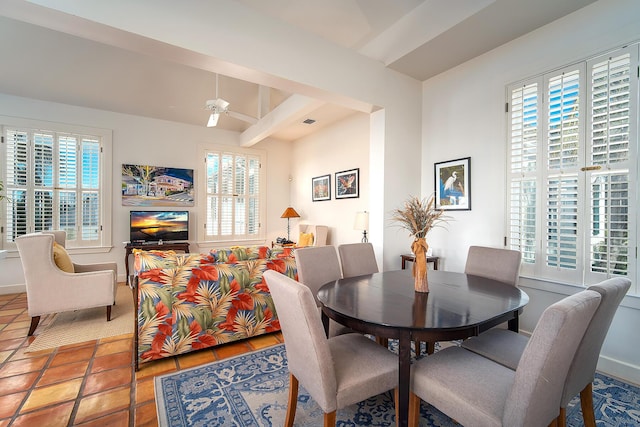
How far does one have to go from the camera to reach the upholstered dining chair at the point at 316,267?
230 centimetres

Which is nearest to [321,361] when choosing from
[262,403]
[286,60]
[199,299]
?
[262,403]

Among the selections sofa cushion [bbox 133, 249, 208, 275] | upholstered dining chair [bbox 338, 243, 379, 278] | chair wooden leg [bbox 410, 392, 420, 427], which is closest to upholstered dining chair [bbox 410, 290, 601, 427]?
chair wooden leg [bbox 410, 392, 420, 427]

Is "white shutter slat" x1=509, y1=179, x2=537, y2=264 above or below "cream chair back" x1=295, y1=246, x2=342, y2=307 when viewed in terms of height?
above

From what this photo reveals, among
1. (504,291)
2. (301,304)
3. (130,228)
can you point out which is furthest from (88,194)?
(504,291)

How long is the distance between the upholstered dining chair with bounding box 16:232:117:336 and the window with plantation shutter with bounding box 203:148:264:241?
2662mm

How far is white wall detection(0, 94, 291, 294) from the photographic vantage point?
4.30 m

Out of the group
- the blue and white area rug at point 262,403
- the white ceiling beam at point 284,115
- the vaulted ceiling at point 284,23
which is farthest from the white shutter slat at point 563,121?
the white ceiling beam at point 284,115

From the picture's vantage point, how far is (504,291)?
1874 millimetres

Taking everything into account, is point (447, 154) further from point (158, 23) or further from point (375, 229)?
point (158, 23)

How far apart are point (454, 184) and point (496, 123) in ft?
2.50

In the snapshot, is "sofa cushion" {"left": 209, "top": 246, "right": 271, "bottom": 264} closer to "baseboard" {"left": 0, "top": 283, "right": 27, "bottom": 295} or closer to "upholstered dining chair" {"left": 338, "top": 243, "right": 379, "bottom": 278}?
"upholstered dining chair" {"left": 338, "top": 243, "right": 379, "bottom": 278}

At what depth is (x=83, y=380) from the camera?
211 centimetres

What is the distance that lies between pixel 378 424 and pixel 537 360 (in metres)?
1.05

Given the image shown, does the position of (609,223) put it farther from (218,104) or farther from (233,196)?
(233,196)
